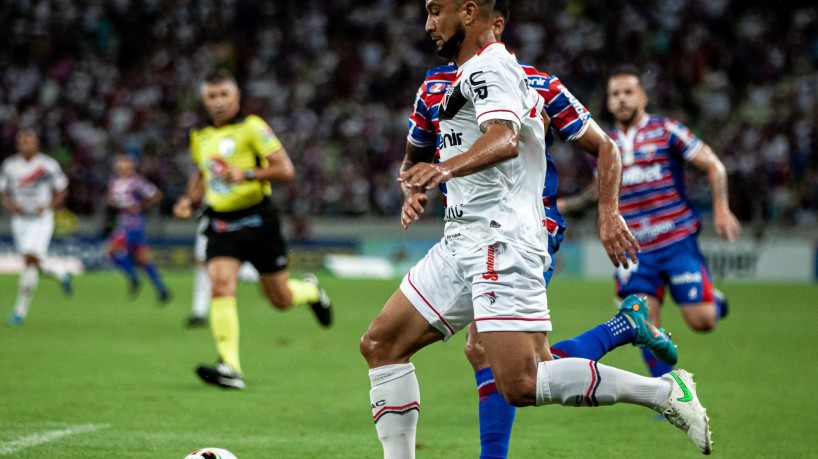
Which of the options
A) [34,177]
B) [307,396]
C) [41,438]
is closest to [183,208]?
[307,396]

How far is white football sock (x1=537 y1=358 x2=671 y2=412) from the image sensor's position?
4137 mm

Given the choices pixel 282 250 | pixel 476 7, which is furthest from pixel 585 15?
pixel 476 7

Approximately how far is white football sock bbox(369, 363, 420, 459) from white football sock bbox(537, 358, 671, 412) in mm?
558

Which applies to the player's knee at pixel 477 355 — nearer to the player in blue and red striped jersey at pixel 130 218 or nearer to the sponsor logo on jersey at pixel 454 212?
the sponsor logo on jersey at pixel 454 212

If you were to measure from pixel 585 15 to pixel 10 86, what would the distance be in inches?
594

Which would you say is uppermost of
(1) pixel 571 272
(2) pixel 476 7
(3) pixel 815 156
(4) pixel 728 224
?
(2) pixel 476 7

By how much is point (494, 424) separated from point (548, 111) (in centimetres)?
135

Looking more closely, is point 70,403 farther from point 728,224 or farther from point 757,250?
point 757,250

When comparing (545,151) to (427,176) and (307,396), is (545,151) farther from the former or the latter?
(307,396)

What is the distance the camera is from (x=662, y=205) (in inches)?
289

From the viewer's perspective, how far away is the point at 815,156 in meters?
22.9

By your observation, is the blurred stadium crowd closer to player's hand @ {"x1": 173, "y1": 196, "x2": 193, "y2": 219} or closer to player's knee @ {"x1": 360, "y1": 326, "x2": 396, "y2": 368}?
player's hand @ {"x1": 173, "y1": 196, "x2": 193, "y2": 219}

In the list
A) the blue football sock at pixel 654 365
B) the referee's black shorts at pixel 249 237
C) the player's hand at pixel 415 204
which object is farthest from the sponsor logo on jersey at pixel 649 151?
the player's hand at pixel 415 204

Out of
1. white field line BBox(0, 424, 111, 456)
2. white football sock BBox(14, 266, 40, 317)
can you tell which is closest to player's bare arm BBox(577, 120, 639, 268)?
white field line BBox(0, 424, 111, 456)
